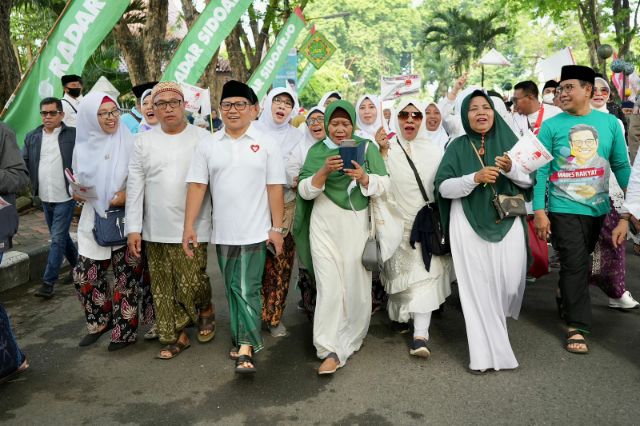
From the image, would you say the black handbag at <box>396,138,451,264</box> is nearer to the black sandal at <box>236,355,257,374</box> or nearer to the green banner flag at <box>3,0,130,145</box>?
the black sandal at <box>236,355,257,374</box>

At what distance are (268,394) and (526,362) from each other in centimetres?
169

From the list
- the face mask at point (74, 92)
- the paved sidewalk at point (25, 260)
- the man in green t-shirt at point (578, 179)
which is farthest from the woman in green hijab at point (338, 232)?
the face mask at point (74, 92)

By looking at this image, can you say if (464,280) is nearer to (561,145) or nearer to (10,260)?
(561,145)

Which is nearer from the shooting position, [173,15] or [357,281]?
[357,281]

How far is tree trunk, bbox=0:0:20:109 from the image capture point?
809 cm

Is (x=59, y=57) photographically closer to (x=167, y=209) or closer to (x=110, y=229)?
(x=110, y=229)

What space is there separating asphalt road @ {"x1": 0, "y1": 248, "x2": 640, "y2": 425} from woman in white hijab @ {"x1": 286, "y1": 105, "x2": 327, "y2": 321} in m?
0.26

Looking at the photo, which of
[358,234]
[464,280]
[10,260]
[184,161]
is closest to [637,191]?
[464,280]

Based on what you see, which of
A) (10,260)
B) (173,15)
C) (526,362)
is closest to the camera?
(526,362)

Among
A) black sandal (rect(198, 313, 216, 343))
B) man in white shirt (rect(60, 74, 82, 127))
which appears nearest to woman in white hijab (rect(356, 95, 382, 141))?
black sandal (rect(198, 313, 216, 343))

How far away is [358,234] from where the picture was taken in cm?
404

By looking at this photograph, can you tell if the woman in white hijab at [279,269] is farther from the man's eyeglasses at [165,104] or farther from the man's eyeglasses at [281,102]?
the man's eyeglasses at [165,104]

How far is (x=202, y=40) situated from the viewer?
21.9ft

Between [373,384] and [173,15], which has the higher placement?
[173,15]
